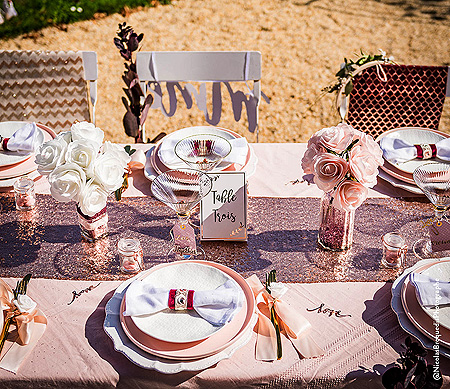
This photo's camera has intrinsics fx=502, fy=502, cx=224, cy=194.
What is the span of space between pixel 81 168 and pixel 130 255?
27cm

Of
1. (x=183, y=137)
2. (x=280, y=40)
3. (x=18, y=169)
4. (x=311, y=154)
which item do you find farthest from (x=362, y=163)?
(x=280, y=40)

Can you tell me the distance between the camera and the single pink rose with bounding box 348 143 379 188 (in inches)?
51.1

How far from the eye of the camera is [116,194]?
1.61m

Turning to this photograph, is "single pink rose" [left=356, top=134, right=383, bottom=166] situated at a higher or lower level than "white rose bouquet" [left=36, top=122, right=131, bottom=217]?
higher

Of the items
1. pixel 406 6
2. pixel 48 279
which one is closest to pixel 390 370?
pixel 48 279

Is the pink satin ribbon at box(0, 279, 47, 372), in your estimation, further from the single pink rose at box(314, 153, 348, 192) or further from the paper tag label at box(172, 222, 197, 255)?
the single pink rose at box(314, 153, 348, 192)

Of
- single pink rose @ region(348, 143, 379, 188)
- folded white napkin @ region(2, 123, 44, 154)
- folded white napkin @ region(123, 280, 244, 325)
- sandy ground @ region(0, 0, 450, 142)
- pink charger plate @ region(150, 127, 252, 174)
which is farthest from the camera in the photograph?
sandy ground @ region(0, 0, 450, 142)

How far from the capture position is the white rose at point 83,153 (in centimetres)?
133

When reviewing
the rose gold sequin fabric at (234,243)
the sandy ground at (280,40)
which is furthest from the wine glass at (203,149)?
the sandy ground at (280,40)

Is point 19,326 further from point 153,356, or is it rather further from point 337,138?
point 337,138

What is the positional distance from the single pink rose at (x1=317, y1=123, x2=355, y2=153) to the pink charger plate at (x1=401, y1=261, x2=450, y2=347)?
38 centimetres

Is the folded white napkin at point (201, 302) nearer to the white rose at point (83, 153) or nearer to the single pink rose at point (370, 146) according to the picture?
the white rose at point (83, 153)

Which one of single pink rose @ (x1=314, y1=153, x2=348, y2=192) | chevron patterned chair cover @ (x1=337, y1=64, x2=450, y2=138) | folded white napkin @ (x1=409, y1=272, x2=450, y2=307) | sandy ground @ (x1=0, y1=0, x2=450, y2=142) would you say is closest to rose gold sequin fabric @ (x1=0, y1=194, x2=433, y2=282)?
folded white napkin @ (x1=409, y1=272, x2=450, y2=307)

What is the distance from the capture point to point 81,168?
1328 mm
